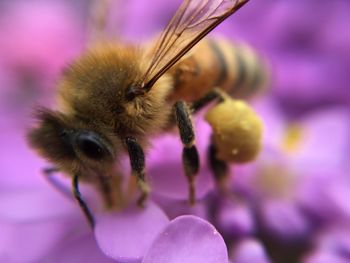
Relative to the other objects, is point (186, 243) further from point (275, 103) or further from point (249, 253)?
point (275, 103)

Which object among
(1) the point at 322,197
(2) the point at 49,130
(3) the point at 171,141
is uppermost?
(2) the point at 49,130

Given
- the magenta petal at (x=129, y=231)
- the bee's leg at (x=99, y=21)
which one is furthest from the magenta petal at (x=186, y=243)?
the bee's leg at (x=99, y=21)

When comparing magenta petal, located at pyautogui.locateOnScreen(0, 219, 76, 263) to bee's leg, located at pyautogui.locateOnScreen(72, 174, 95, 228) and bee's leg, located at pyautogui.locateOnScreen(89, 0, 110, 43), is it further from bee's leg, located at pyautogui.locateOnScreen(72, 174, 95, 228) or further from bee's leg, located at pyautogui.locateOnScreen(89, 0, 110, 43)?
bee's leg, located at pyautogui.locateOnScreen(89, 0, 110, 43)

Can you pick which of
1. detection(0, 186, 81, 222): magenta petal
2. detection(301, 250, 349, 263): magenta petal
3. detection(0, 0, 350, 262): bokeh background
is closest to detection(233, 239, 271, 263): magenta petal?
detection(0, 0, 350, 262): bokeh background

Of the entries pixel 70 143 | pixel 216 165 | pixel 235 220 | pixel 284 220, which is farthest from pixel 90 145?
pixel 284 220

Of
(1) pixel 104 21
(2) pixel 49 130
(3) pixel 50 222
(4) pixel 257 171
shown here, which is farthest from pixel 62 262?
(1) pixel 104 21

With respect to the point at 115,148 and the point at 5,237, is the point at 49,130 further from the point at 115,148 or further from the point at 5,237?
the point at 5,237

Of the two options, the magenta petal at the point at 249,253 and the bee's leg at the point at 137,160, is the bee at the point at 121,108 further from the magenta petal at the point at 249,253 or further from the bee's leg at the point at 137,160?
the magenta petal at the point at 249,253

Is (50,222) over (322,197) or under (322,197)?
over
